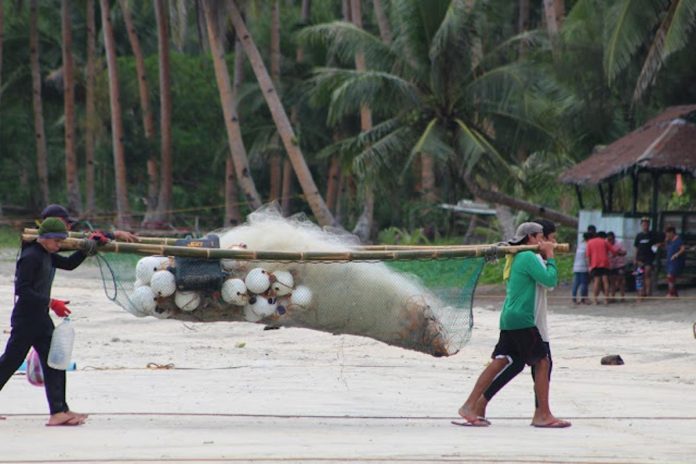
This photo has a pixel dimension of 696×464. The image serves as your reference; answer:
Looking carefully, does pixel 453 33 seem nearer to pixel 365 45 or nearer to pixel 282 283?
pixel 365 45

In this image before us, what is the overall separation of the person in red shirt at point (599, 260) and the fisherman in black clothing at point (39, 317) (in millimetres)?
14893

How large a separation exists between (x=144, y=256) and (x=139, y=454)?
199 cm

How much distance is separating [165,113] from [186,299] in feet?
106

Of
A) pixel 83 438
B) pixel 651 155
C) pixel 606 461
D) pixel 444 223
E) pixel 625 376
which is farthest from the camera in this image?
pixel 444 223

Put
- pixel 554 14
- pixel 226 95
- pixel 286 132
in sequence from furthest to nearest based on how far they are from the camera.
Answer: pixel 226 95 < pixel 554 14 < pixel 286 132

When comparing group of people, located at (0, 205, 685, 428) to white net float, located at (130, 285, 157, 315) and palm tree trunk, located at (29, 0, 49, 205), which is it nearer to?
white net float, located at (130, 285, 157, 315)

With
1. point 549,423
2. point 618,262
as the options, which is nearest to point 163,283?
point 549,423

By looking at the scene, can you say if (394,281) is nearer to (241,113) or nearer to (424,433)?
(424,433)

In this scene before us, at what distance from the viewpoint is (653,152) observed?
2378cm

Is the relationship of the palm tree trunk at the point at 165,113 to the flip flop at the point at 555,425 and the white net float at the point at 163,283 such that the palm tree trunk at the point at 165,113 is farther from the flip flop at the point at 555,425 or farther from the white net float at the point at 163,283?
the flip flop at the point at 555,425

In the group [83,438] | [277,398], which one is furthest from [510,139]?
[83,438]

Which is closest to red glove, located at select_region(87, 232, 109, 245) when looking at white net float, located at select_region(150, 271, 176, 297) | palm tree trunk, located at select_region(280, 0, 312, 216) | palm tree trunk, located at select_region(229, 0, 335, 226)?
white net float, located at select_region(150, 271, 176, 297)

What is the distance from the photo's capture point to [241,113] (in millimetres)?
44375

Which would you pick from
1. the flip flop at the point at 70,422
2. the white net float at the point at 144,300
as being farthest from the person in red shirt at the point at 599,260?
the flip flop at the point at 70,422
